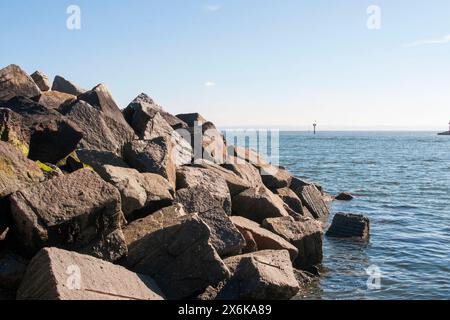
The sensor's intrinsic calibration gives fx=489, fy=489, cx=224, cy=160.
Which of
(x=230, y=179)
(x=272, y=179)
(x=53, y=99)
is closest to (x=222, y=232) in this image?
(x=230, y=179)

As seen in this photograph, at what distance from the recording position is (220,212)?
29.9 ft

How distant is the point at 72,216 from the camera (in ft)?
23.8

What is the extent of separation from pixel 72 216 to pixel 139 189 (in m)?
2.00

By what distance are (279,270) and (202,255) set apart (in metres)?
1.55

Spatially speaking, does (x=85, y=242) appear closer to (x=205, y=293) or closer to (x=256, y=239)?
(x=205, y=293)

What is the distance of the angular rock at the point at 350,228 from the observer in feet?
47.6

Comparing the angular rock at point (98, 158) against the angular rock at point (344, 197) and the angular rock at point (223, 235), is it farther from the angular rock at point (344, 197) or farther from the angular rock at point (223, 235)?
the angular rock at point (344, 197)

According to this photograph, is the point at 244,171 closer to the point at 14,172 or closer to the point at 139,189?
the point at 139,189

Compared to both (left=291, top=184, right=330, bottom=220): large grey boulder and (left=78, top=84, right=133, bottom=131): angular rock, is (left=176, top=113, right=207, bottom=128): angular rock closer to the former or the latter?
(left=291, top=184, right=330, bottom=220): large grey boulder
